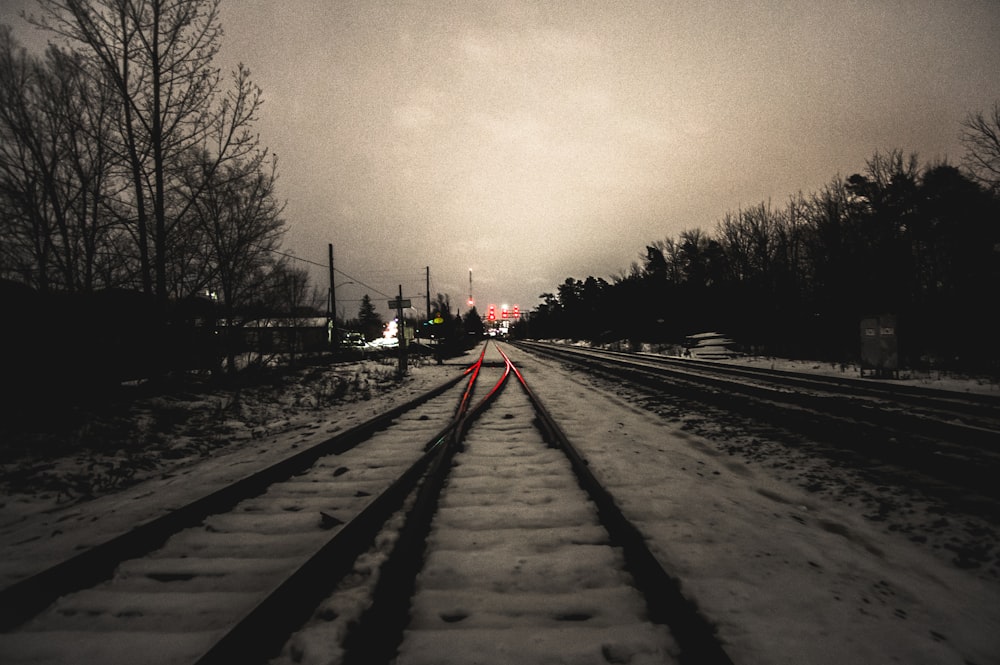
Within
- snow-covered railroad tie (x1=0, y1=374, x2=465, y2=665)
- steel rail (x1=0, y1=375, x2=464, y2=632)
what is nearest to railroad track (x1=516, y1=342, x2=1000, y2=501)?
snow-covered railroad tie (x1=0, y1=374, x2=465, y2=665)

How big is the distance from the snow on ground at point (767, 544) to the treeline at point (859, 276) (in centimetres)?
1557

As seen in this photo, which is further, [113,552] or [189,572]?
[113,552]

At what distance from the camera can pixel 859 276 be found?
23.9 metres

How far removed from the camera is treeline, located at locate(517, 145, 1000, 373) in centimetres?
1788

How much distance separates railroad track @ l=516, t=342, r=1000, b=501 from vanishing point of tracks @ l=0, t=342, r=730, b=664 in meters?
3.90

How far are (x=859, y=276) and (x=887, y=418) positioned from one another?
23.2 metres

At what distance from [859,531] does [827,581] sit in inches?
41.7

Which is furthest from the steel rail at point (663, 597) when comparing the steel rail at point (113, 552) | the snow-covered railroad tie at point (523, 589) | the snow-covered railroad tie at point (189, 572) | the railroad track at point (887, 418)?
the railroad track at point (887, 418)

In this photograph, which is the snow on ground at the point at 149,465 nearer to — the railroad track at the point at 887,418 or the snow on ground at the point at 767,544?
the snow on ground at the point at 767,544

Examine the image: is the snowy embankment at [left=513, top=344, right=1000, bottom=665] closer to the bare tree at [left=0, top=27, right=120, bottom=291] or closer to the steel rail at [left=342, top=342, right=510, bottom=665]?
the steel rail at [left=342, top=342, right=510, bottom=665]

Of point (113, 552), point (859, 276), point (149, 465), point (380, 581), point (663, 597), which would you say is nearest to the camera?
point (663, 597)

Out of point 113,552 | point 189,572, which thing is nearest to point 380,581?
point 189,572

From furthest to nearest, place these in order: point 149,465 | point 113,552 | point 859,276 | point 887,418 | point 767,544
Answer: point 859,276 → point 887,418 → point 149,465 → point 767,544 → point 113,552

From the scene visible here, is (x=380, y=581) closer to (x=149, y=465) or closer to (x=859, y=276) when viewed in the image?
(x=149, y=465)
